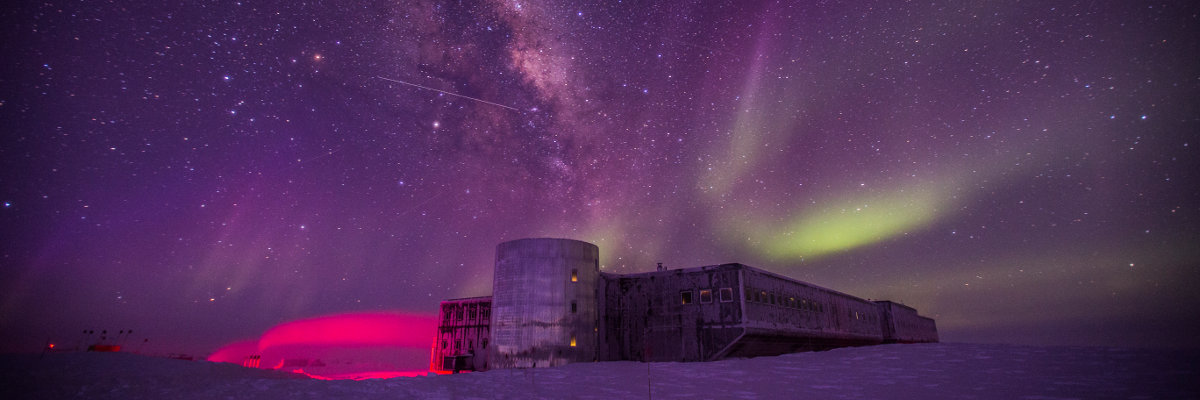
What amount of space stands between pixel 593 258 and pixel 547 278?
15.4ft

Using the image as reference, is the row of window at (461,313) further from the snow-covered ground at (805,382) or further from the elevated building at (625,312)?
the snow-covered ground at (805,382)

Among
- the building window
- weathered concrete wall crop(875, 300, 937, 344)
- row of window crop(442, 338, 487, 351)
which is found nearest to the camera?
the building window

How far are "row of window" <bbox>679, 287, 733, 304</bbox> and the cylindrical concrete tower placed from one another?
699cm

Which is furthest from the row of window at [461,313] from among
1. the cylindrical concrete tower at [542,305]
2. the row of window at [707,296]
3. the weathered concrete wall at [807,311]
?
the weathered concrete wall at [807,311]

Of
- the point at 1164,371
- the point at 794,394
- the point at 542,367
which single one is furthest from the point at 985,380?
the point at 542,367

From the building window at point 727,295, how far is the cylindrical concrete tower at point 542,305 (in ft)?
32.4

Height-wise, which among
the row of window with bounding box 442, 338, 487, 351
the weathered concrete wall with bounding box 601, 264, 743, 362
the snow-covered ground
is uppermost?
the weathered concrete wall with bounding box 601, 264, 743, 362

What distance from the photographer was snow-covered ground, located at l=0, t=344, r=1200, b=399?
54.8 feet

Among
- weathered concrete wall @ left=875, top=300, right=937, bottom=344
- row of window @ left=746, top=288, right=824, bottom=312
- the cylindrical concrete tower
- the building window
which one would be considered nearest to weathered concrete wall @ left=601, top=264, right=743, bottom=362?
the building window

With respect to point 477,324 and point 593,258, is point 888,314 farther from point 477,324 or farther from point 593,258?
point 477,324

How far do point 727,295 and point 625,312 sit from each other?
28.1 ft

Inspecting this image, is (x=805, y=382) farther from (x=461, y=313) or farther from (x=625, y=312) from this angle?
(x=461, y=313)

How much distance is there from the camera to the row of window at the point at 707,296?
3391 centimetres

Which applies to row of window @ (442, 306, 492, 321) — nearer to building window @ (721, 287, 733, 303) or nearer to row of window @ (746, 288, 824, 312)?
building window @ (721, 287, 733, 303)
